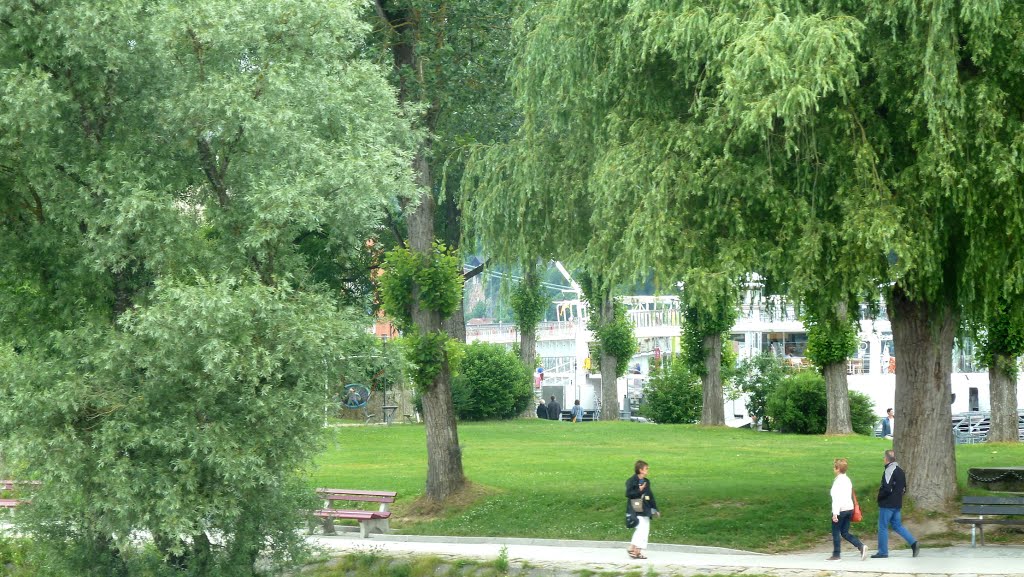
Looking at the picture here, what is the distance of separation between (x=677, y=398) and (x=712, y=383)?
17.6ft

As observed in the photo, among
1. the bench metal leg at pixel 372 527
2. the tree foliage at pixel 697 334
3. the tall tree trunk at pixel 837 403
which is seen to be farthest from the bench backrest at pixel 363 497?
the tree foliage at pixel 697 334

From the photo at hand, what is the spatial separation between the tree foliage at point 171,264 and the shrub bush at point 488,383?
31795 millimetres

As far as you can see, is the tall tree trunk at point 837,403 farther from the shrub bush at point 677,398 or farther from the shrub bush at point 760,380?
the shrub bush at point 677,398

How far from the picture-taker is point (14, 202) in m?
14.5

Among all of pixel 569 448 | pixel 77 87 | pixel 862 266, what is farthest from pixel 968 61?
pixel 569 448

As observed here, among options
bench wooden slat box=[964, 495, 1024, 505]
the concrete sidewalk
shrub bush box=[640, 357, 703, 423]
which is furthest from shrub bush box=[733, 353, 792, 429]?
the concrete sidewalk

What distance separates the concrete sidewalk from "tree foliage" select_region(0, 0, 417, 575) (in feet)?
9.42

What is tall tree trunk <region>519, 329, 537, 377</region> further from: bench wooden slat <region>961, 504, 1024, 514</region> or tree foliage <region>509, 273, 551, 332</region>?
bench wooden slat <region>961, 504, 1024, 514</region>

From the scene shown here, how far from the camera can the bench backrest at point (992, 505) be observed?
16.3 meters

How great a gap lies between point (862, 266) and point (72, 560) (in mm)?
9863

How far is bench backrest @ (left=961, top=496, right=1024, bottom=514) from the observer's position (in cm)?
1630

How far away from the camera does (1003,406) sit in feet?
111

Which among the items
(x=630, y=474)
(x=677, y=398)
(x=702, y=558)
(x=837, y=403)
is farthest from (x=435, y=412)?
(x=677, y=398)

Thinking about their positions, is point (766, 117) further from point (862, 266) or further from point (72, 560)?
point (72, 560)
